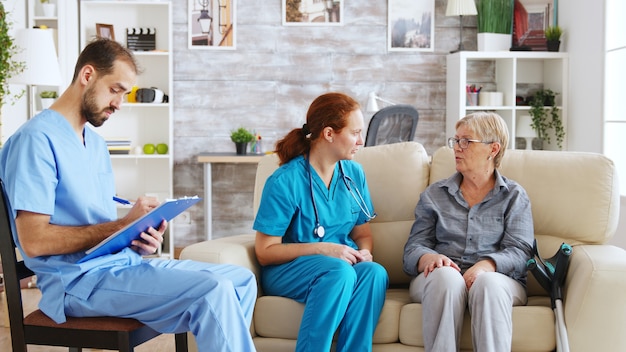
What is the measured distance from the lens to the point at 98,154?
257 centimetres

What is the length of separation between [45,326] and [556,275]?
1646 mm

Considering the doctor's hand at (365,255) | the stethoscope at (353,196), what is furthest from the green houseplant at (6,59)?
the doctor's hand at (365,255)

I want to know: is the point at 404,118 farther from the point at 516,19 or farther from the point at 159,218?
the point at 159,218

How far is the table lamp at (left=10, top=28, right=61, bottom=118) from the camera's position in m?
4.84

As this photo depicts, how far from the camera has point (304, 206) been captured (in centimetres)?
299

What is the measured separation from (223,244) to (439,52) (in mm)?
3561

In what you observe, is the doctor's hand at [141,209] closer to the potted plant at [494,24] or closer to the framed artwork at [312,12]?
the framed artwork at [312,12]

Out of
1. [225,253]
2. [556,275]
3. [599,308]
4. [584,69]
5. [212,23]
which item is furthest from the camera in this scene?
[212,23]

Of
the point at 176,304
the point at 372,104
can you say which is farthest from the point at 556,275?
the point at 372,104

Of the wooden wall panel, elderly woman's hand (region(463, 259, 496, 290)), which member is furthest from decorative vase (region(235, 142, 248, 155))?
elderly woman's hand (region(463, 259, 496, 290))

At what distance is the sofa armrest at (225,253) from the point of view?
2.85 m

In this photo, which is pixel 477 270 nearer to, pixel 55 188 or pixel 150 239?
pixel 150 239

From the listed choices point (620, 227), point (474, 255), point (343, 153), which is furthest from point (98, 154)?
point (620, 227)

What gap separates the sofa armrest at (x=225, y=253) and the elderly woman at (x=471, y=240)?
1.90 feet
